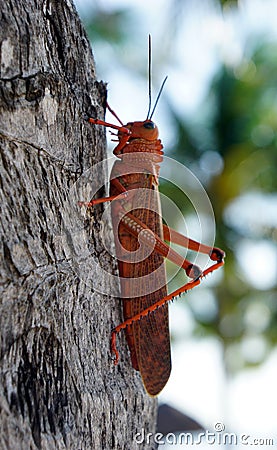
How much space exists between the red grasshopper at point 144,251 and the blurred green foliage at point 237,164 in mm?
16377

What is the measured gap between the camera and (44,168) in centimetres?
182

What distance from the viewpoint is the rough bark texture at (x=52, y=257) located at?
1.62 m

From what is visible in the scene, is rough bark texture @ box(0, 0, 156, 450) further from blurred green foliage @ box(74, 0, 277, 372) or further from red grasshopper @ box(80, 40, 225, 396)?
blurred green foliage @ box(74, 0, 277, 372)

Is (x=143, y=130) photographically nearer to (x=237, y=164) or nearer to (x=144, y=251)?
(x=144, y=251)

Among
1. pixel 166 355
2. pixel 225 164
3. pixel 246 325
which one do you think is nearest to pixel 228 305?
pixel 246 325

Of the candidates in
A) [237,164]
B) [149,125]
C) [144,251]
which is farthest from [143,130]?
[237,164]

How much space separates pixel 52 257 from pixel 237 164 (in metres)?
19.4

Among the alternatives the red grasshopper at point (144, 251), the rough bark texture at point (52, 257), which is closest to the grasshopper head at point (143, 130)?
the red grasshopper at point (144, 251)

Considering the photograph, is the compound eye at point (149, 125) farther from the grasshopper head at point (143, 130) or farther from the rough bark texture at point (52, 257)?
the rough bark texture at point (52, 257)

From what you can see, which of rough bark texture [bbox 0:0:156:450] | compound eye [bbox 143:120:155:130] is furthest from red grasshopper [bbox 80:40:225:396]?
rough bark texture [bbox 0:0:156:450]

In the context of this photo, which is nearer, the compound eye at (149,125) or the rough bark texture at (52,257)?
the rough bark texture at (52,257)

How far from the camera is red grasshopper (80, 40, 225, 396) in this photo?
2.45m

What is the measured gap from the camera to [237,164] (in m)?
20.7

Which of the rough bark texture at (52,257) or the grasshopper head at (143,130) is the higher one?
the grasshopper head at (143,130)
